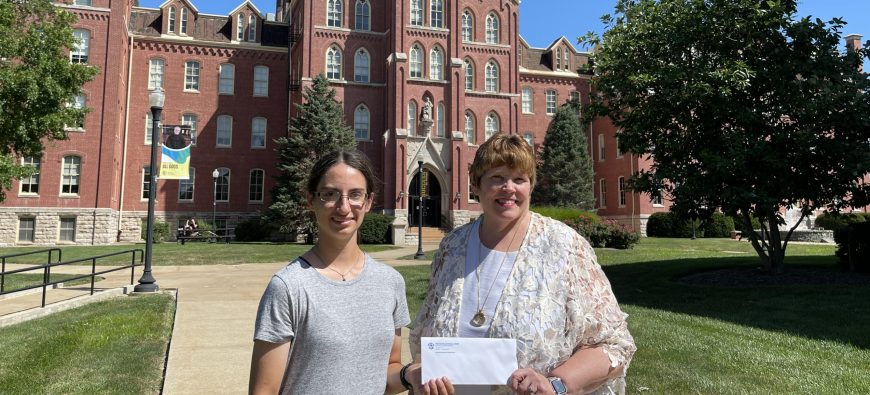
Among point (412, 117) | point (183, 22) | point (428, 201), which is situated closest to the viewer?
point (412, 117)

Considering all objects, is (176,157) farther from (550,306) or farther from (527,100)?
(527,100)

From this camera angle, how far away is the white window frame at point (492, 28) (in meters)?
36.0

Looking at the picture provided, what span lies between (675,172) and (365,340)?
11202mm

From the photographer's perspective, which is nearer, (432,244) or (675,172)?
(675,172)

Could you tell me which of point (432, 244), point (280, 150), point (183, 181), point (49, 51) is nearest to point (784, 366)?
point (49, 51)

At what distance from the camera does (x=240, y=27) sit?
36688 mm

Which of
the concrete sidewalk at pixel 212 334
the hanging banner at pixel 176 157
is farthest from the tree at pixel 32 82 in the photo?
the concrete sidewalk at pixel 212 334

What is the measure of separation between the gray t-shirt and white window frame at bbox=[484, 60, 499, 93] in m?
34.7

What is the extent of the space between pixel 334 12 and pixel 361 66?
3.73 metres

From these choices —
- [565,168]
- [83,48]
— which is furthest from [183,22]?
[565,168]

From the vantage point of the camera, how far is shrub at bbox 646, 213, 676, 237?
33.2 meters

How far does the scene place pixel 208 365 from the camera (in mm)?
5195

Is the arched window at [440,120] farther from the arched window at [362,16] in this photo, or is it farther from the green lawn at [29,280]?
the green lawn at [29,280]

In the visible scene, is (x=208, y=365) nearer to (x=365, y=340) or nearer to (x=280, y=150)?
(x=365, y=340)
